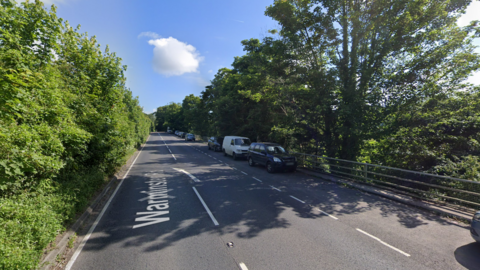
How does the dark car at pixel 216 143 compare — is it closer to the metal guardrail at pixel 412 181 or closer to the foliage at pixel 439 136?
the metal guardrail at pixel 412 181

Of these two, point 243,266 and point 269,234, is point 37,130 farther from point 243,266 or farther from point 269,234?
point 269,234

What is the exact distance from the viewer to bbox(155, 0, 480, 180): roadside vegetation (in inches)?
389

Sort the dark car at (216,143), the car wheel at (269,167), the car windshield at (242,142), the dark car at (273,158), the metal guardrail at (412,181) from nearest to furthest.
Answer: the metal guardrail at (412,181) < the dark car at (273,158) < the car wheel at (269,167) < the car windshield at (242,142) < the dark car at (216,143)

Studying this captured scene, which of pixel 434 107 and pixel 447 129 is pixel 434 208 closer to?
pixel 447 129

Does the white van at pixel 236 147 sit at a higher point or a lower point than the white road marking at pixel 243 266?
higher

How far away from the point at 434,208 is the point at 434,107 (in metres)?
5.44

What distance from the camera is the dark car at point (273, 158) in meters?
14.0

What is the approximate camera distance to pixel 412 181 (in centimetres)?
847

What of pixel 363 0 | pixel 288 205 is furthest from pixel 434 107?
pixel 288 205

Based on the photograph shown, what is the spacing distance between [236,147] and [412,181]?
45.1 ft

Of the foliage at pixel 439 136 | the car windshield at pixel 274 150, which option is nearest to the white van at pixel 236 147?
the car windshield at pixel 274 150

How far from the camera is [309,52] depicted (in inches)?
571

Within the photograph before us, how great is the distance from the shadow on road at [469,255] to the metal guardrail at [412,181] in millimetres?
2351

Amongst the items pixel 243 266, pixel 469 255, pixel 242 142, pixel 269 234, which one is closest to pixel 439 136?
pixel 469 255
